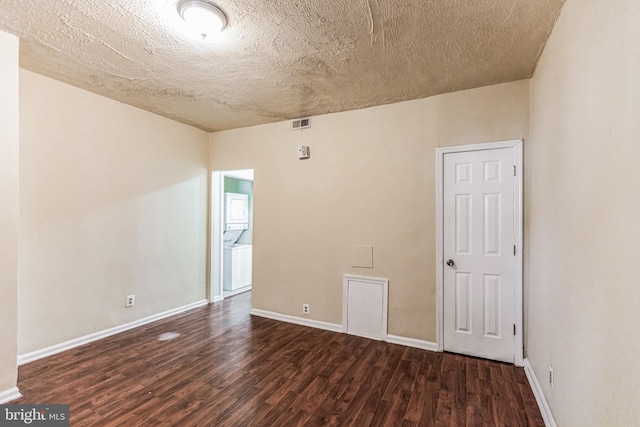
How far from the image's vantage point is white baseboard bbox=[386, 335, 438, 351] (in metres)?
3.05

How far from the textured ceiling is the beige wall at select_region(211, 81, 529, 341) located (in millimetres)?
279

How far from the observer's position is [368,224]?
3436 mm

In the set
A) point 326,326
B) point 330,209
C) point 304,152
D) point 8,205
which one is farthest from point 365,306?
point 8,205

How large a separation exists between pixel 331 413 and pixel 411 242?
70.9 inches

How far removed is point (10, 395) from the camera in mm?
2156

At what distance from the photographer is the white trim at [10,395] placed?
212 cm

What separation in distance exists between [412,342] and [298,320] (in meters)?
1.44

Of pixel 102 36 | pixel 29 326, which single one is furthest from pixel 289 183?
pixel 29 326

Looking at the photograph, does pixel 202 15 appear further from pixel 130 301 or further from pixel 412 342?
pixel 412 342

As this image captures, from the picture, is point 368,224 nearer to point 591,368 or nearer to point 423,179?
point 423,179

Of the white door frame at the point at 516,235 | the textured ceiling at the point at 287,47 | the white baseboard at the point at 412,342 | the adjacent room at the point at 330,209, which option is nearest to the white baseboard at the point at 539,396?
the adjacent room at the point at 330,209

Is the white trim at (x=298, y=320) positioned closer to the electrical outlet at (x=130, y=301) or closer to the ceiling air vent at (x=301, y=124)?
the electrical outlet at (x=130, y=301)

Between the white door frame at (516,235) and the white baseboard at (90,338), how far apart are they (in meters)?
3.38

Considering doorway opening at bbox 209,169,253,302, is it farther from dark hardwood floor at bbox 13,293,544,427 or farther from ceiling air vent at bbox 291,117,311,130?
dark hardwood floor at bbox 13,293,544,427
